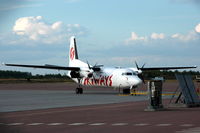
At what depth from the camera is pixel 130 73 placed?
144 ft

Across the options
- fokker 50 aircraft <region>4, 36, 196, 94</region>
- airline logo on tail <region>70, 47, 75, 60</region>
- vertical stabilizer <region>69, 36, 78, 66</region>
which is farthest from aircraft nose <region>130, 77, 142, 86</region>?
airline logo on tail <region>70, 47, 75, 60</region>

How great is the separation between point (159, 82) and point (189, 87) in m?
4.34

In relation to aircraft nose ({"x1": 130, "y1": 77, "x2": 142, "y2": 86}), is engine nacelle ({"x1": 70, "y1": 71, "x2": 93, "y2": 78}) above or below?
above

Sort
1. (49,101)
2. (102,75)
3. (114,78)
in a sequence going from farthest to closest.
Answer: (102,75) < (114,78) < (49,101)

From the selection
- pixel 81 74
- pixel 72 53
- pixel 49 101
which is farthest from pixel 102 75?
pixel 49 101

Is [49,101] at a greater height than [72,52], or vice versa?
[72,52]

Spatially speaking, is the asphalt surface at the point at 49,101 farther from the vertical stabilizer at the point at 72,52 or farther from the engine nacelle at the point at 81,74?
the vertical stabilizer at the point at 72,52

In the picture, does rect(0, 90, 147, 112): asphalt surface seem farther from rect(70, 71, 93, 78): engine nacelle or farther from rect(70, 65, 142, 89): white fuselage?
rect(70, 71, 93, 78): engine nacelle

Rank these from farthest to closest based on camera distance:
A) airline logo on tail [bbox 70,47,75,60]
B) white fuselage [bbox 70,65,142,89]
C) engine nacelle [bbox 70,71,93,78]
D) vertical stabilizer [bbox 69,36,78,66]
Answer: airline logo on tail [bbox 70,47,75,60] < vertical stabilizer [bbox 69,36,78,66] < engine nacelle [bbox 70,71,93,78] < white fuselage [bbox 70,65,142,89]

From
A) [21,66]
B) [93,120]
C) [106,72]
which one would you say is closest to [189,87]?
[93,120]

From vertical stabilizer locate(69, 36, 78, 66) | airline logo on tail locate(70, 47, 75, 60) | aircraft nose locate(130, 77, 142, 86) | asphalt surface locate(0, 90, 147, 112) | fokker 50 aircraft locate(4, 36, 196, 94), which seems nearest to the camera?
asphalt surface locate(0, 90, 147, 112)

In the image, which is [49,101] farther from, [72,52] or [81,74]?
[72,52]

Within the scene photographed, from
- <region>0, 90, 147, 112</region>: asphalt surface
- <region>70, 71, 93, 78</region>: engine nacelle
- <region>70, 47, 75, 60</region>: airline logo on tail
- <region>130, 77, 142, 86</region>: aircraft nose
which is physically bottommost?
<region>0, 90, 147, 112</region>: asphalt surface

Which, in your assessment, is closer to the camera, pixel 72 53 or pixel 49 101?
pixel 49 101
